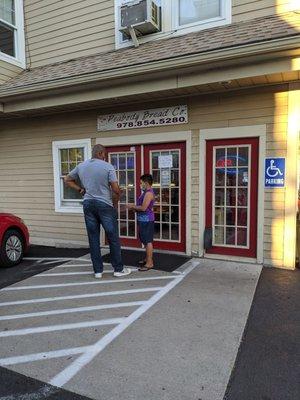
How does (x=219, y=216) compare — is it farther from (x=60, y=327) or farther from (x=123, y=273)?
(x=60, y=327)

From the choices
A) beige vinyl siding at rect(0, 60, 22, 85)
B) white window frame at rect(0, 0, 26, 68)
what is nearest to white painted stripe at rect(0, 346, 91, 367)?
beige vinyl siding at rect(0, 60, 22, 85)

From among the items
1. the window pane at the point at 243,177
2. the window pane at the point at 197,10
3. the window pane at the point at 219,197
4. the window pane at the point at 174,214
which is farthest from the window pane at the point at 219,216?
the window pane at the point at 197,10

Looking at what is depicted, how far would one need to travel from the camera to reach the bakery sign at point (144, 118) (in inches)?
246

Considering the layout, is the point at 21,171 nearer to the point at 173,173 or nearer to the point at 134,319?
the point at 173,173

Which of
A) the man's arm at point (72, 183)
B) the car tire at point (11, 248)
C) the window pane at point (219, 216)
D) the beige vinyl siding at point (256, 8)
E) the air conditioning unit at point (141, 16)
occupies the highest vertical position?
the air conditioning unit at point (141, 16)

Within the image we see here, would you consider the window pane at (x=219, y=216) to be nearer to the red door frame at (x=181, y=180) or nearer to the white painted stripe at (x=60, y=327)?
the red door frame at (x=181, y=180)

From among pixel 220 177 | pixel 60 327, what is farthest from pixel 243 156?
pixel 60 327

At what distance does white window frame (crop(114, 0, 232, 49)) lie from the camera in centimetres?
632

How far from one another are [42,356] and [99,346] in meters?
0.50

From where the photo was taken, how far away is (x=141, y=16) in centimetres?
675

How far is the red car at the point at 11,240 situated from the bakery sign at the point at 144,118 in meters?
2.47

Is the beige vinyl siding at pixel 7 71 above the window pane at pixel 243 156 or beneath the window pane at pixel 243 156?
→ above

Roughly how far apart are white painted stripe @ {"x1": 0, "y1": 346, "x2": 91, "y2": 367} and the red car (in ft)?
10.3

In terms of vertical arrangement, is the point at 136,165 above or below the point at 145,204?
above
